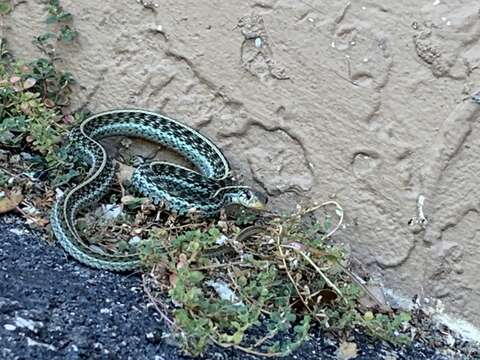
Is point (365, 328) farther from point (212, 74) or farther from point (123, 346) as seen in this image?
point (212, 74)

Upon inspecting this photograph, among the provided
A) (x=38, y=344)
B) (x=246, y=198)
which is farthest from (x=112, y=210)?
(x=38, y=344)

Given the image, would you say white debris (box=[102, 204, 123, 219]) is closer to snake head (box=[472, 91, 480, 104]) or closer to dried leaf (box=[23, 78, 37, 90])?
dried leaf (box=[23, 78, 37, 90])

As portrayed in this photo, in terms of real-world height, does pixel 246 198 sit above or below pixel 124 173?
above

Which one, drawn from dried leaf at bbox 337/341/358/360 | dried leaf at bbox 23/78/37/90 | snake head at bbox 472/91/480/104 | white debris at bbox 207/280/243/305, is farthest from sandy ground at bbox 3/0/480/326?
white debris at bbox 207/280/243/305

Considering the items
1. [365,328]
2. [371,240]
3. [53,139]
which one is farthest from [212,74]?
[365,328]

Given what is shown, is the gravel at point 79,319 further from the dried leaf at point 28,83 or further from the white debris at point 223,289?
the dried leaf at point 28,83

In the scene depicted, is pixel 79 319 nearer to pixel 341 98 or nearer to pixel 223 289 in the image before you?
pixel 223 289
